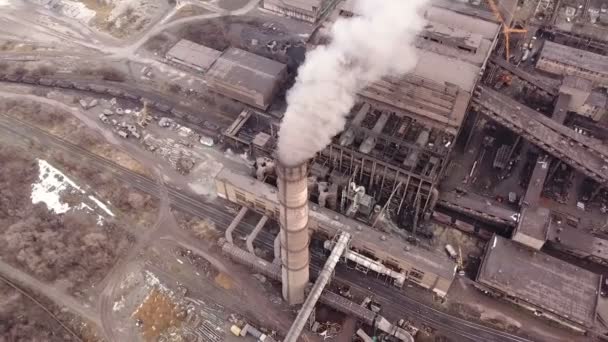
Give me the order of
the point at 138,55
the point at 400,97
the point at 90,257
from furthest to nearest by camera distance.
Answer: the point at 138,55
the point at 400,97
the point at 90,257

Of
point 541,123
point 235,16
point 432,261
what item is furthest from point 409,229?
point 235,16

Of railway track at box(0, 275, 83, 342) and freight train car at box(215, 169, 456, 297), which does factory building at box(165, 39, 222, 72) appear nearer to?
freight train car at box(215, 169, 456, 297)

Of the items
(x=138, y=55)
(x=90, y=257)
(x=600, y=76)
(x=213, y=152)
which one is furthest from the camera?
(x=138, y=55)

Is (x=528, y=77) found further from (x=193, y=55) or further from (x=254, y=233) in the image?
(x=193, y=55)

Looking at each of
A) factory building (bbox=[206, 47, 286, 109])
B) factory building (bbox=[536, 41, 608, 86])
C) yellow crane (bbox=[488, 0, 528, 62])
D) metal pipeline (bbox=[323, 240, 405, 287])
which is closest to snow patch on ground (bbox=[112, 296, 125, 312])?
metal pipeline (bbox=[323, 240, 405, 287])

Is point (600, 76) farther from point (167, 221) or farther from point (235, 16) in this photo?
point (167, 221)

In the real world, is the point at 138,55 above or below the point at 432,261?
above

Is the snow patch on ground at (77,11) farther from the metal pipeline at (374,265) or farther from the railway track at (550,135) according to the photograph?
the railway track at (550,135)
